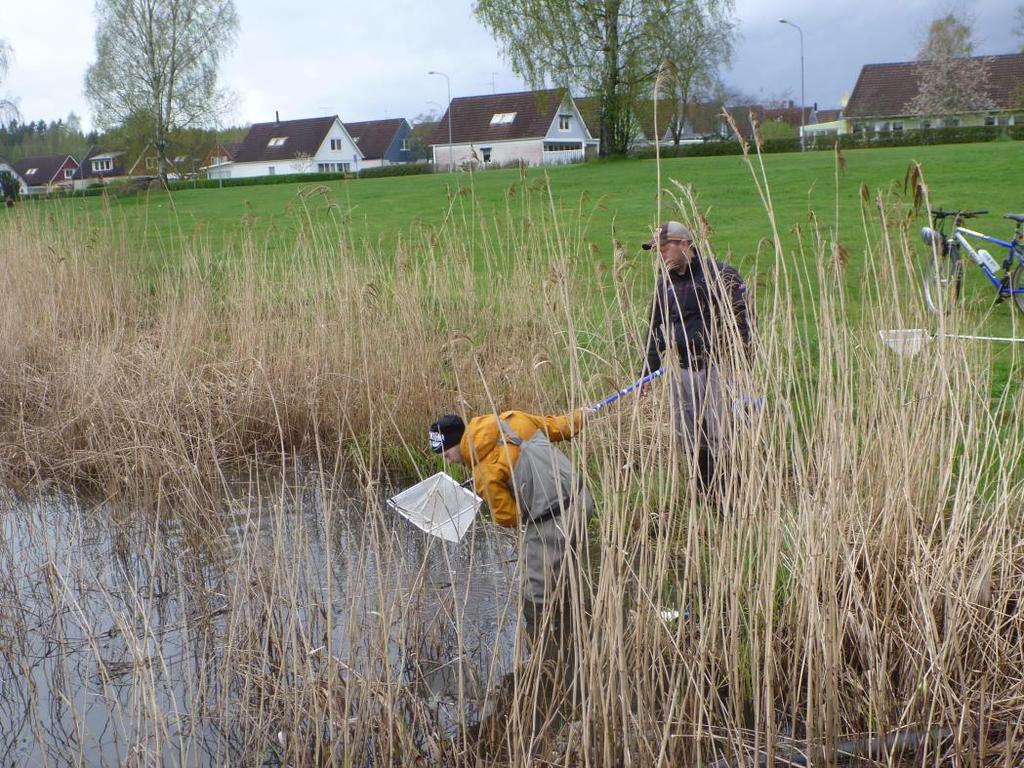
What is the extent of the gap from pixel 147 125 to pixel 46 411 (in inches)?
1289

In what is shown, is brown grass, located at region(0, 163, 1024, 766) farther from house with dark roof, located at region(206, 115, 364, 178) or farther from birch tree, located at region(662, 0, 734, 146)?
house with dark roof, located at region(206, 115, 364, 178)

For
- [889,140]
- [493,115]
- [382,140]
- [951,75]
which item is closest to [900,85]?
[951,75]

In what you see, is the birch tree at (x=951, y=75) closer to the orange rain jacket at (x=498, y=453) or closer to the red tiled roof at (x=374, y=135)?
the red tiled roof at (x=374, y=135)

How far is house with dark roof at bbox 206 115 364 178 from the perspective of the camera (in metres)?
54.8

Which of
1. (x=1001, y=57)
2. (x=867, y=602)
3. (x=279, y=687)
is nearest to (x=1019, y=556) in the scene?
(x=867, y=602)

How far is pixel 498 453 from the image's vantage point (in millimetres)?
3379

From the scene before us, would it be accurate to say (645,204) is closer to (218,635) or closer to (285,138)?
(218,635)

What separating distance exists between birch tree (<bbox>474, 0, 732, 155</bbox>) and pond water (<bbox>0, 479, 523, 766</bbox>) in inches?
978

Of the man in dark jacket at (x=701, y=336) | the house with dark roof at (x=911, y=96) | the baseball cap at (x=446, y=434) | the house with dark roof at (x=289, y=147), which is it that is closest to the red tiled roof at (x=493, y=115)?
the house with dark roof at (x=289, y=147)

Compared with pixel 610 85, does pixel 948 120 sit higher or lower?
lower

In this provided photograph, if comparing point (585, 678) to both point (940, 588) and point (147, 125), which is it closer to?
point (940, 588)

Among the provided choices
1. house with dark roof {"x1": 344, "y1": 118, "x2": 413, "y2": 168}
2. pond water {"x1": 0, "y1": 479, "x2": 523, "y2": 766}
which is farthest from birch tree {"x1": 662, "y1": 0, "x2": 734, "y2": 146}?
house with dark roof {"x1": 344, "y1": 118, "x2": 413, "y2": 168}

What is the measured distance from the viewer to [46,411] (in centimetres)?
601

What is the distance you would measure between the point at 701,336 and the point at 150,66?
3801cm
